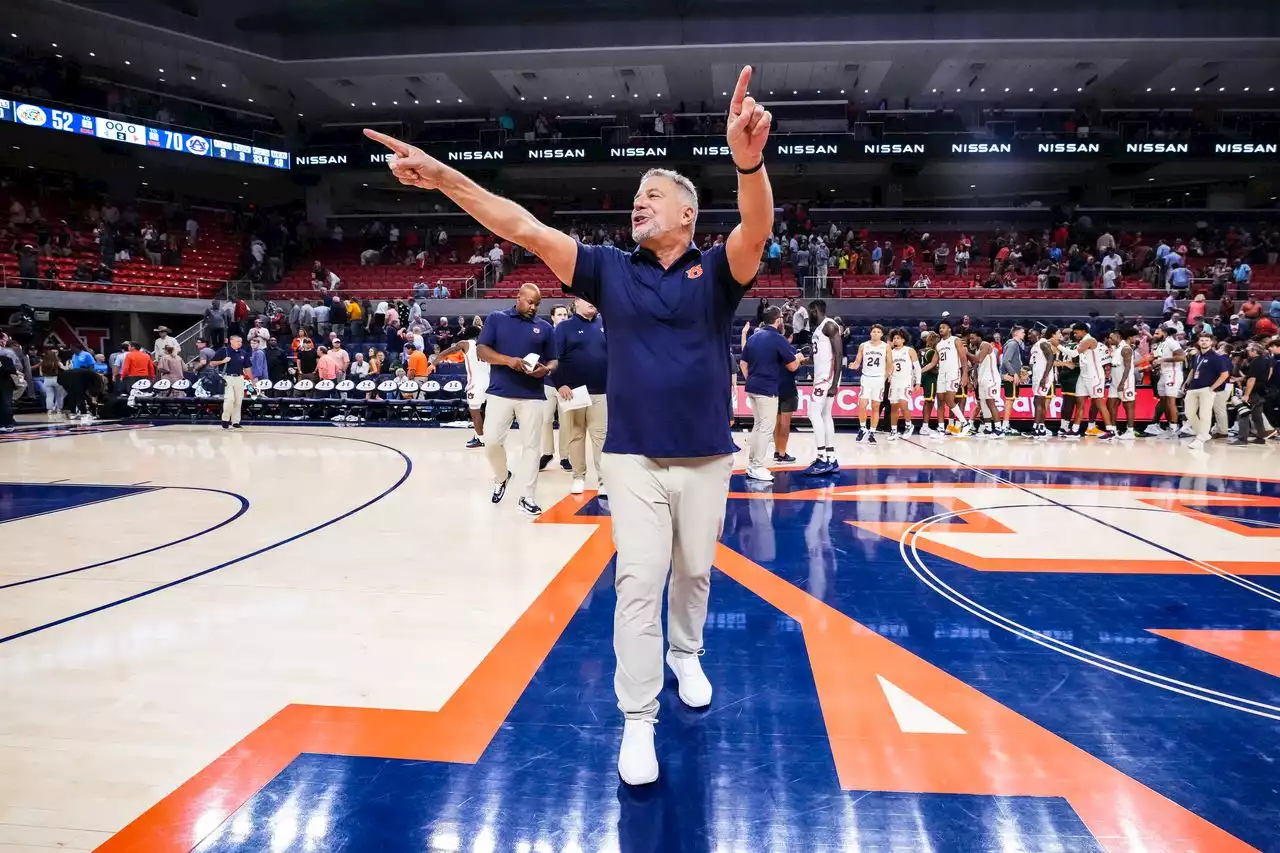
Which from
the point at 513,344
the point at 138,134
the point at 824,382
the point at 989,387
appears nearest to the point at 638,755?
the point at 513,344

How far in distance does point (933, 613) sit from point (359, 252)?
28704mm

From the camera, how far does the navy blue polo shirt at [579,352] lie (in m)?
6.26

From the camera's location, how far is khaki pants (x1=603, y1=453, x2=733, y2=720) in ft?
7.36

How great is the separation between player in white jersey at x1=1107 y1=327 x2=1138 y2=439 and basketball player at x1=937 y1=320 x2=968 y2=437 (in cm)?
235

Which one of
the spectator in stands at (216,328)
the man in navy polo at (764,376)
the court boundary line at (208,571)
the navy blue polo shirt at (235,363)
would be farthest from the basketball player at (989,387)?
the spectator in stands at (216,328)

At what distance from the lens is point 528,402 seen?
5.91 m

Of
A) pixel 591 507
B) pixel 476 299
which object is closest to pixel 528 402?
pixel 591 507

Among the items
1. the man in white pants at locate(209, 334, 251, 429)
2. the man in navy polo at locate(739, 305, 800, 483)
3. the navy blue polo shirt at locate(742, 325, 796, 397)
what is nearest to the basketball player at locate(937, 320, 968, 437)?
the man in navy polo at locate(739, 305, 800, 483)

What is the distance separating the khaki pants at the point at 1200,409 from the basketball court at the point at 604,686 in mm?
5962

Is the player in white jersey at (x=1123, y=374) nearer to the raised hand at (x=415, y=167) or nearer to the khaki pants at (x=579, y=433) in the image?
the khaki pants at (x=579, y=433)

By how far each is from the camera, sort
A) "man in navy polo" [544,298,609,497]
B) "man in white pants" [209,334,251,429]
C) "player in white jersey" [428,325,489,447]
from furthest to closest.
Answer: "man in white pants" [209,334,251,429] < "player in white jersey" [428,325,489,447] < "man in navy polo" [544,298,609,497]

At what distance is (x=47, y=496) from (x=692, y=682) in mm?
7065

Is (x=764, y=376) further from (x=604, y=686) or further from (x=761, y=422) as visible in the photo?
(x=604, y=686)

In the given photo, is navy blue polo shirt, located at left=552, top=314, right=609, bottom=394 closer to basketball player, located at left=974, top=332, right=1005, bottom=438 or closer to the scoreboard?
basketball player, located at left=974, top=332, right=1005, bottom=438
